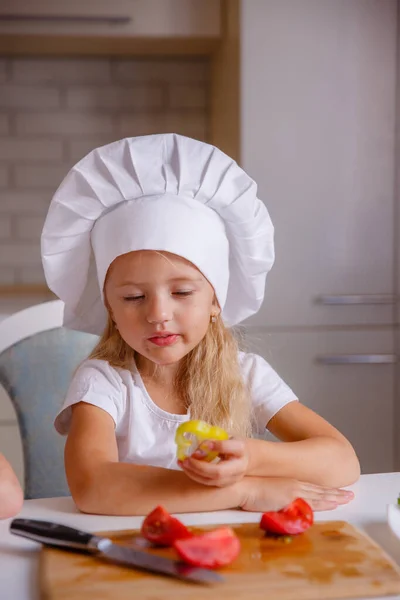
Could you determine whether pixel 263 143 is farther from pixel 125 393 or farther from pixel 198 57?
pixel 125 393

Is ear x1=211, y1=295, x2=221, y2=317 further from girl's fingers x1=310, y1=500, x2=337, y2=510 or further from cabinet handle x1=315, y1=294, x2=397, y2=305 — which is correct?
cabinet handle x1=315, y1=294, x2=397, y2=305

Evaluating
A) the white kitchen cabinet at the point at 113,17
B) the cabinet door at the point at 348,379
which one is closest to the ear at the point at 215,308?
the cabinet door at the point at 348,379

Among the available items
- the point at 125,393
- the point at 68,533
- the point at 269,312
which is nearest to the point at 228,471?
the point at 68,533

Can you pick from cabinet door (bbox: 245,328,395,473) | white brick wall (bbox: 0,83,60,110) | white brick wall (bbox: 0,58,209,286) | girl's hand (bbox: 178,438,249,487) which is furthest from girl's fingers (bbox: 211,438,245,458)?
white brick wall (bbox: 0,83,60,110)

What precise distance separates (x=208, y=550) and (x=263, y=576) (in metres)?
0.05

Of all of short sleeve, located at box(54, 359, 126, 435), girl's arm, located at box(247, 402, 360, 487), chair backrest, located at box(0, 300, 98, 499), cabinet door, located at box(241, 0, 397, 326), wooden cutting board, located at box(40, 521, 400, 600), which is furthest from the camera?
cabinet door, located at box(241, 0, 397, 326)

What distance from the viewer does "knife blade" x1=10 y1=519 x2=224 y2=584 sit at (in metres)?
0.65

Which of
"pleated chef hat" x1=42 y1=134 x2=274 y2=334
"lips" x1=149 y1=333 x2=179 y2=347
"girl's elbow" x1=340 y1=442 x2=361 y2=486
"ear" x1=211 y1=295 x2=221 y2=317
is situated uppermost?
"pleated chef hat" x1=42 y1=134 x2=274 y2=334

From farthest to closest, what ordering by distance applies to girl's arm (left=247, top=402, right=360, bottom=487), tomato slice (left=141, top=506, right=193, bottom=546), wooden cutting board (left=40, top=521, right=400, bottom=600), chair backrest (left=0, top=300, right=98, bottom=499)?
chair backrest (left=0, top=300, right=98, bottom=499) < girl's arm (left=247, top=402, right=360, bottom=487) < tomato slice (left=141, top=506, right=193, bottom=546) < wooden cutting board (left=40, top=521, right=400, bottom=600)

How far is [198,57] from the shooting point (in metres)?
2.84

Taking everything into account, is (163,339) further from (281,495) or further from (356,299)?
(356,299)

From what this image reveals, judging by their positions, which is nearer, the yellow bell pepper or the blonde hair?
the yellow bell pepper

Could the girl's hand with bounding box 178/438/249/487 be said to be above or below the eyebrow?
below

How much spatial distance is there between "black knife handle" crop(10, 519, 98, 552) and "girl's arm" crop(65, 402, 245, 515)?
145 mm
